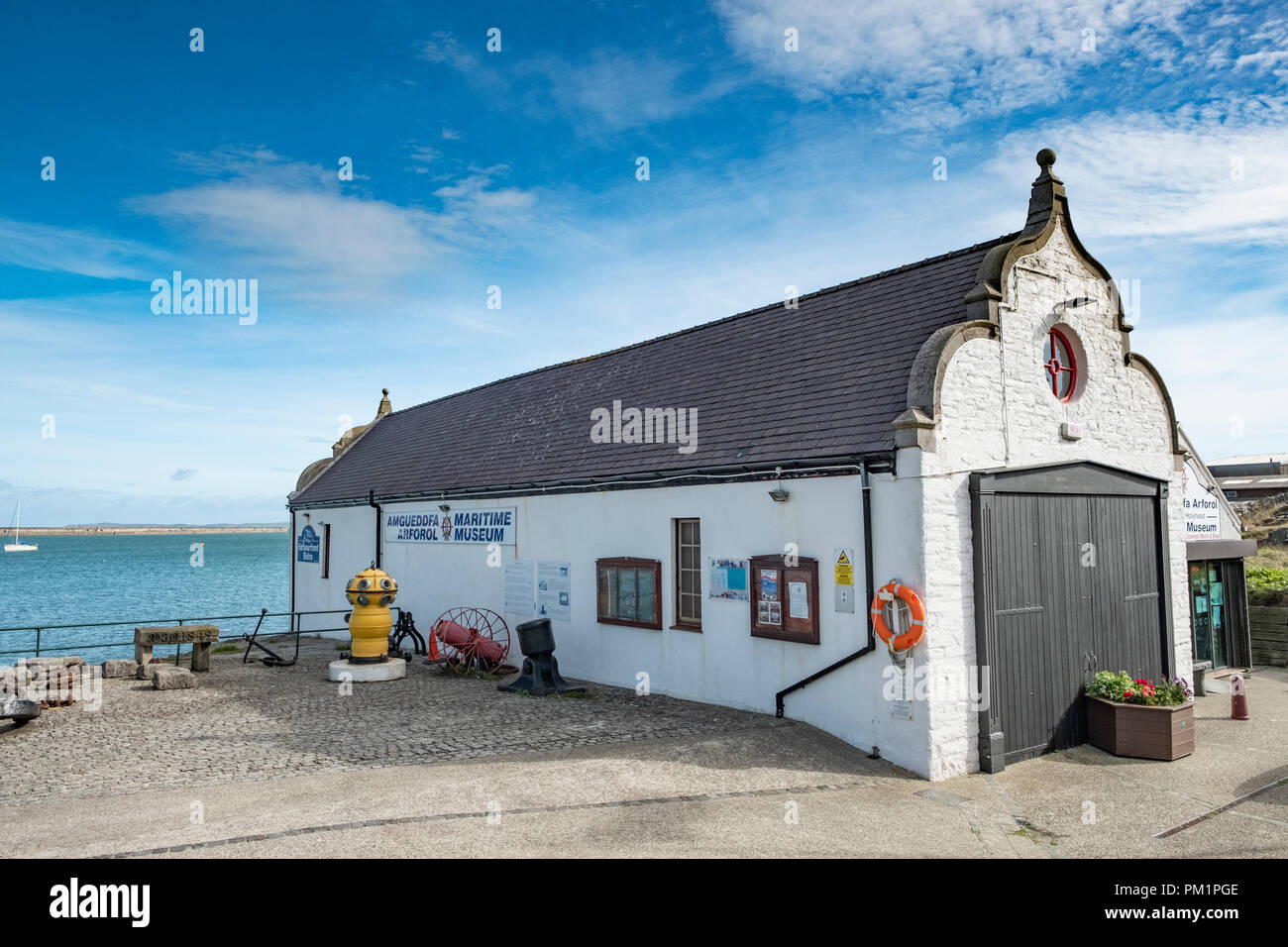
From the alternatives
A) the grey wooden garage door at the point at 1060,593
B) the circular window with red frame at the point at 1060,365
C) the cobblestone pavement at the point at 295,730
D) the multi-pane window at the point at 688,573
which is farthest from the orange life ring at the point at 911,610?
the circular window with red frame at the point at 1060,365

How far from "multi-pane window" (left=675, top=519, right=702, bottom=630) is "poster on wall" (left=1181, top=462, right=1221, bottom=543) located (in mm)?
9242

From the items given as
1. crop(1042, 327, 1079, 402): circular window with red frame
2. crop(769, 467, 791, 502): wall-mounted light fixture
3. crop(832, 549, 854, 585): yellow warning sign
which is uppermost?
crop(1042, 327, 1079, 402): circular window with red frame

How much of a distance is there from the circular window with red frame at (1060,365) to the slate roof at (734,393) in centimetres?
141

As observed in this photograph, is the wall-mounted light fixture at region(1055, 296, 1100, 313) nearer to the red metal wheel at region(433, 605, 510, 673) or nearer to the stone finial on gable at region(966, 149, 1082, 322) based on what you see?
the stone finial on gable at region(966, 149, 1082, 322)

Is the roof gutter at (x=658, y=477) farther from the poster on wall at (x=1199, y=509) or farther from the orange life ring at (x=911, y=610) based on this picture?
the poster on wall at (x=1199, y=509)

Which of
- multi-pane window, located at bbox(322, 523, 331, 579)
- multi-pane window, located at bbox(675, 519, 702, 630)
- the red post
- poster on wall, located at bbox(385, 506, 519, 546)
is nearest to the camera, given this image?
the red post

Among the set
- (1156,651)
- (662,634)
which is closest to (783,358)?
(662,634)

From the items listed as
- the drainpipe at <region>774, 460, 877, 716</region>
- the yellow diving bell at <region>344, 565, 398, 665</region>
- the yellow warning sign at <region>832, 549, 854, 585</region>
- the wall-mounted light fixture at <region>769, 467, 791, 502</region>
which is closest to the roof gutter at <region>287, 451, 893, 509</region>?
the wall-mounted light fixture at <region>769, 467, 791, 502</region>

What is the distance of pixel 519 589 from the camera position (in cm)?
1620

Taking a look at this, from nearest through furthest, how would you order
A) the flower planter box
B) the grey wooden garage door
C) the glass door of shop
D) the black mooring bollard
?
1. the grey wooden garage door
2. the flower planter box
3. the black mooring bollard
4. the glass door of shop

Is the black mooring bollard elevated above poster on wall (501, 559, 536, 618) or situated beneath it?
situated beneath

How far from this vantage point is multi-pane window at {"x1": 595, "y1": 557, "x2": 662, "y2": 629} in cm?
1312

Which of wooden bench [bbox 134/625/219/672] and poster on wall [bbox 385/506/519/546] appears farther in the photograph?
poster on wall [bbox 385/506/519/546]
